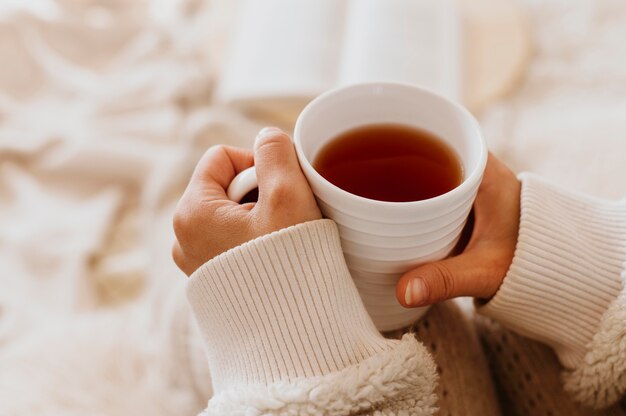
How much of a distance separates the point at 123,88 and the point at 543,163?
88cm

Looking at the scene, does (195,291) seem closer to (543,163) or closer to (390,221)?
(390,221)

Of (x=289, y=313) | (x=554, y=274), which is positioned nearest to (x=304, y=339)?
(x=289, y=313)

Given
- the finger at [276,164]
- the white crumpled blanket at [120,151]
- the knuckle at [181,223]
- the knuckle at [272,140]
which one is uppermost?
the knuckle at [272,140]

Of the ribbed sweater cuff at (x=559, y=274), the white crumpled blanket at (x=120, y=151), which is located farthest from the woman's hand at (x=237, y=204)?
the white crumpled blanket at (x=120, y=151)

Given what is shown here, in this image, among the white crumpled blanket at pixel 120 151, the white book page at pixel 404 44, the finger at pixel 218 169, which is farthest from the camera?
the white book page at pixel 404 44

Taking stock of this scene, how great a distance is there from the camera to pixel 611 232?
57 cm

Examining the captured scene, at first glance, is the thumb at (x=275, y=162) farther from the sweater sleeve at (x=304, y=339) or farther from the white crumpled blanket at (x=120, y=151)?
the white crumpled blanket at (x=120, y=151)

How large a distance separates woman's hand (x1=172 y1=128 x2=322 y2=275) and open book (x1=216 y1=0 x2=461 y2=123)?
1.64 ft

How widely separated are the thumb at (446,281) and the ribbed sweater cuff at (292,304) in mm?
46

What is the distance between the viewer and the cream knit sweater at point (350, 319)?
0.46 meters

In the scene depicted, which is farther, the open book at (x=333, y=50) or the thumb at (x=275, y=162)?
the open book at (x=333, y=50)

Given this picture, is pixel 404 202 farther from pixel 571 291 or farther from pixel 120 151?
pixel 120 151

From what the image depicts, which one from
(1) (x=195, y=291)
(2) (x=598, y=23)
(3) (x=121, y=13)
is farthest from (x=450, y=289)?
(3) (x=121, y=13)

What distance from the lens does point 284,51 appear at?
1.07m
